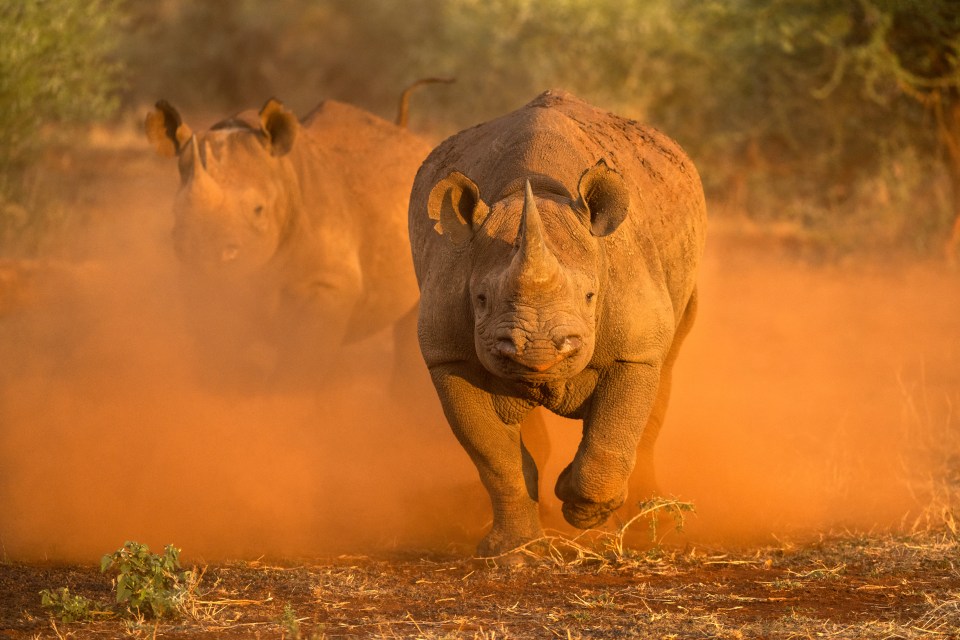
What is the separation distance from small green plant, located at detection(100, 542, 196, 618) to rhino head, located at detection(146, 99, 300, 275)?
4.45 metres

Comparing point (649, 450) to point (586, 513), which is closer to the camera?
point (586, 513)

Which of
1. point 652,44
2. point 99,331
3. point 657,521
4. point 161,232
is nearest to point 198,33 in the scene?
point 652,44

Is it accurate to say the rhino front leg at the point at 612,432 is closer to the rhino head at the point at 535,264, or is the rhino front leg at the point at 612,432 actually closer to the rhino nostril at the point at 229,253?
the rhino head at the point at 535,264

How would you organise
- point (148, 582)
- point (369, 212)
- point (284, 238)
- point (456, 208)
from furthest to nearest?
point (369, 212)
point (284, 238)
point (456, 208)
point (148, 582)

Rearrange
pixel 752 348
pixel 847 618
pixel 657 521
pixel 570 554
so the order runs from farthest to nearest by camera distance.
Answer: pixel 752 348 → pixel 657 521 → pixel 570 554 → pixel 847 618

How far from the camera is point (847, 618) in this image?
5.18m

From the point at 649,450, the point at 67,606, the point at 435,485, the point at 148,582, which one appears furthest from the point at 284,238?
the point at 67,606

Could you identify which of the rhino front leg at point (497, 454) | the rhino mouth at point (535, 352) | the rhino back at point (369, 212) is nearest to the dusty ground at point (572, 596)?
the rhino front leg at point (497, 454)

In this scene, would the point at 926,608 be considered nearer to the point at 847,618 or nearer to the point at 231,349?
the point at 847,618

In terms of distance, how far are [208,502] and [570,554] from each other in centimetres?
227

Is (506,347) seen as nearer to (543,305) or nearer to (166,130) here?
(543,305)

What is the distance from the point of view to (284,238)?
33.7ft

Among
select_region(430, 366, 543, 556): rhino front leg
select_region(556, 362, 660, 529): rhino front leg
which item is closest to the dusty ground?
select_region(430, 366, 543, 556): rhino front leg

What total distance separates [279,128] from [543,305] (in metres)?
5.16
